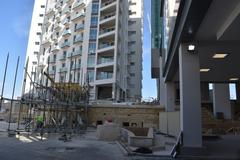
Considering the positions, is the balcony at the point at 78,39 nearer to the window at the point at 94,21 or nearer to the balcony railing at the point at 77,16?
the window at the point at 94,21

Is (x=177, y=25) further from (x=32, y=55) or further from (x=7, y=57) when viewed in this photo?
(x=32, y=55)

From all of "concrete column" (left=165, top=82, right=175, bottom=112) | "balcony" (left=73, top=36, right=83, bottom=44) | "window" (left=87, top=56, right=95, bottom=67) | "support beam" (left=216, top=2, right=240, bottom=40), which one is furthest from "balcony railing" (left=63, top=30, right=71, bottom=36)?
"support beam" (left=216, top=2, right=240, bottom=40)

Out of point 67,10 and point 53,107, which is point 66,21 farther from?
point 53,107

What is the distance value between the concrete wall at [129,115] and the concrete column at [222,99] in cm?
592

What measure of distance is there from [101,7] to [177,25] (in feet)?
121

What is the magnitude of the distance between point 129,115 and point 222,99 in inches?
364

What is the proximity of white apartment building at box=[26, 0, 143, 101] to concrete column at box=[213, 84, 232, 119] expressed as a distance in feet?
A: 58.6

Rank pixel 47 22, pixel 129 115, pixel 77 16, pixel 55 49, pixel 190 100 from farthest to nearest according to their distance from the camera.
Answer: pixel 47 22
pixel 55 49
pixel 77 16
pixel 129 115
pixel 190 100

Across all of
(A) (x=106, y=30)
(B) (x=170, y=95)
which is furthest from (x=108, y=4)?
(B) (x=170, y=95)

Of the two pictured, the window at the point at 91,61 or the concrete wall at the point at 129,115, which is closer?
the concrete wall at the point at 129,115

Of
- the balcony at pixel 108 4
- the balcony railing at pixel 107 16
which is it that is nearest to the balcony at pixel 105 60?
the balcony railing at pixel 107 16

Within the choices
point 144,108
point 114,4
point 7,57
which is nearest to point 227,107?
point 144,108

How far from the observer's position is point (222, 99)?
18.3 metres

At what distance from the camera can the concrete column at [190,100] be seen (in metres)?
7.79
